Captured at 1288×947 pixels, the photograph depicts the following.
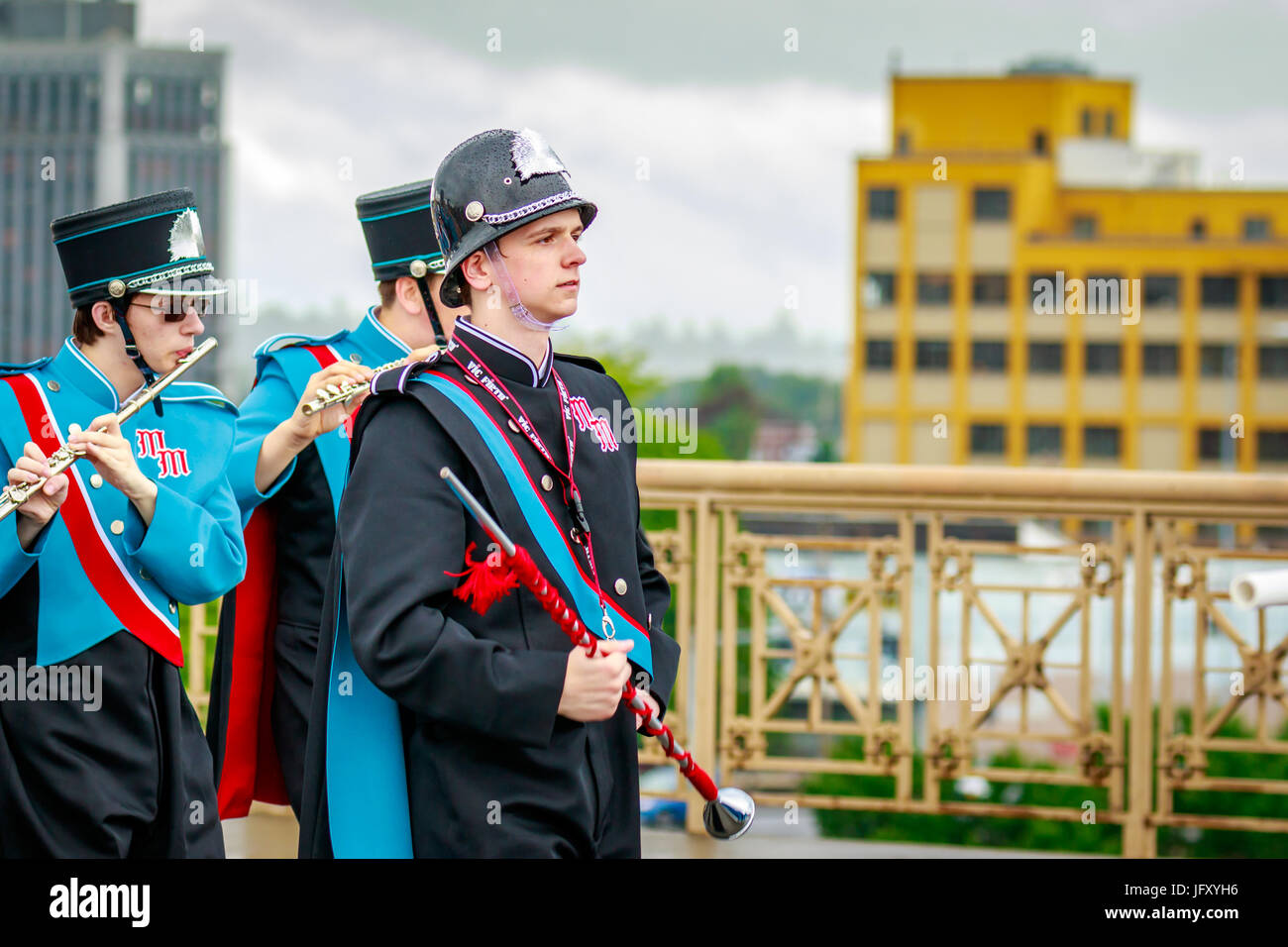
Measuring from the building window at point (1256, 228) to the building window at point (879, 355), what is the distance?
21841 millimetres

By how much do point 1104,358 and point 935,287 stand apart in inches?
A: 427

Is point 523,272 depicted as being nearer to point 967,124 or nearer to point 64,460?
point 64,460

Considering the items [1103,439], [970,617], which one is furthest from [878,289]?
[970,617]

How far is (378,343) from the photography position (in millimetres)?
3805

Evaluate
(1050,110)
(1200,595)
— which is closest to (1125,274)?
(1050,110)

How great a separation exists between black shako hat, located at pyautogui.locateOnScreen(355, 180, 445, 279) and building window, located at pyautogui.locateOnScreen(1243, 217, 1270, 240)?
94.6 metres

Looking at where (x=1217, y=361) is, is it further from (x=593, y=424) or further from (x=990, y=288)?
(x=593, y=424)

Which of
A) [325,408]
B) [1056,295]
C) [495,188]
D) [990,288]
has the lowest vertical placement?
[325,408]

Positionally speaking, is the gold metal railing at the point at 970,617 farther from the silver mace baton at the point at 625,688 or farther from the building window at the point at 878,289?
the building window at the point at 878,289

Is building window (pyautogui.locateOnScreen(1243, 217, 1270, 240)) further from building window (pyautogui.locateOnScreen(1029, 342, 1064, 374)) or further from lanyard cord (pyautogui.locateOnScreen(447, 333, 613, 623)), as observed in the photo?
lanyard cord (pyautogui.locateOnScreen(447, 333, 613, 623))

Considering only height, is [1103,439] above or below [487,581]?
above

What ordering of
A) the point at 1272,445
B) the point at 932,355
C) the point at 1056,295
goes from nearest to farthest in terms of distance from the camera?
the point at 1056,295, the point at 1272,445, the point at 932,355

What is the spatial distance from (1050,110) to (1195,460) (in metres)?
22.7

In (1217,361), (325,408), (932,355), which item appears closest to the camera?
(325,408)
